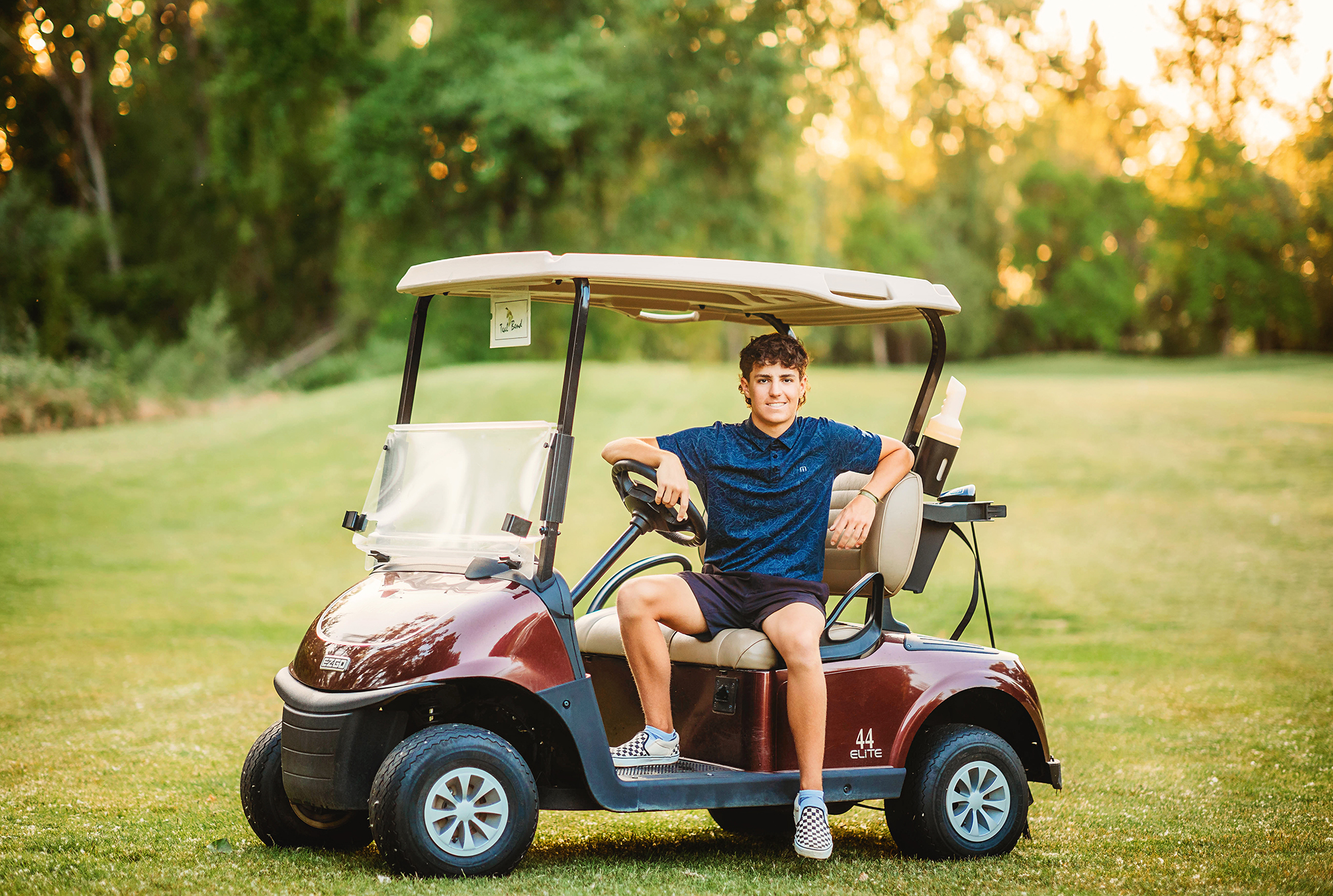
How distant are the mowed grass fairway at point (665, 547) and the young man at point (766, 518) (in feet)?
2.09

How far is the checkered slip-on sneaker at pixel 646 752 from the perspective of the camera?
13.7 ft

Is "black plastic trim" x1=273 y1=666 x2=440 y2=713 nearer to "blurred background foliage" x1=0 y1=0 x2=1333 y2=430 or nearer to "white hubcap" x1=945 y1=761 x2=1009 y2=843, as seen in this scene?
"white hubcap" x1=945 y1=761 x2=1009 y2=843

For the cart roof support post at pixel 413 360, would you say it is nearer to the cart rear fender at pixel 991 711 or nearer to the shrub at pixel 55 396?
the cart rear fender at pixel 991 711

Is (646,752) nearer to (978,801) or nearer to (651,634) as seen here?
(651,634)

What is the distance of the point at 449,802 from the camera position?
387 centimetres

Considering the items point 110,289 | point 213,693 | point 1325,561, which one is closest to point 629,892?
point 213,693

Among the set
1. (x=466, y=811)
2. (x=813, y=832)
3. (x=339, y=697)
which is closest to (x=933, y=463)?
(x=813, y=832)

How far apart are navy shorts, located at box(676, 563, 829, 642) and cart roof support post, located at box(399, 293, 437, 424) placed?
47.3 inches

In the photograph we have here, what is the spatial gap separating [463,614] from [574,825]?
1700 millimetres

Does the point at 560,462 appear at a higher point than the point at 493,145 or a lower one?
lower

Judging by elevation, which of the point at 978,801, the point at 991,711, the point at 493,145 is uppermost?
the point at 493,145

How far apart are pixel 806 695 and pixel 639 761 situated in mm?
574

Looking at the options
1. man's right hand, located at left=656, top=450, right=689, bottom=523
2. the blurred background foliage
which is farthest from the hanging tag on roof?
the blurred background foliage

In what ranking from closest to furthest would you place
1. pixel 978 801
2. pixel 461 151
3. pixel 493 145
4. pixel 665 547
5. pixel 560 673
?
pixel 560 673 < pixel 978 801 < pixel 665 547 < pixel 493 145 < pixel 461 151
